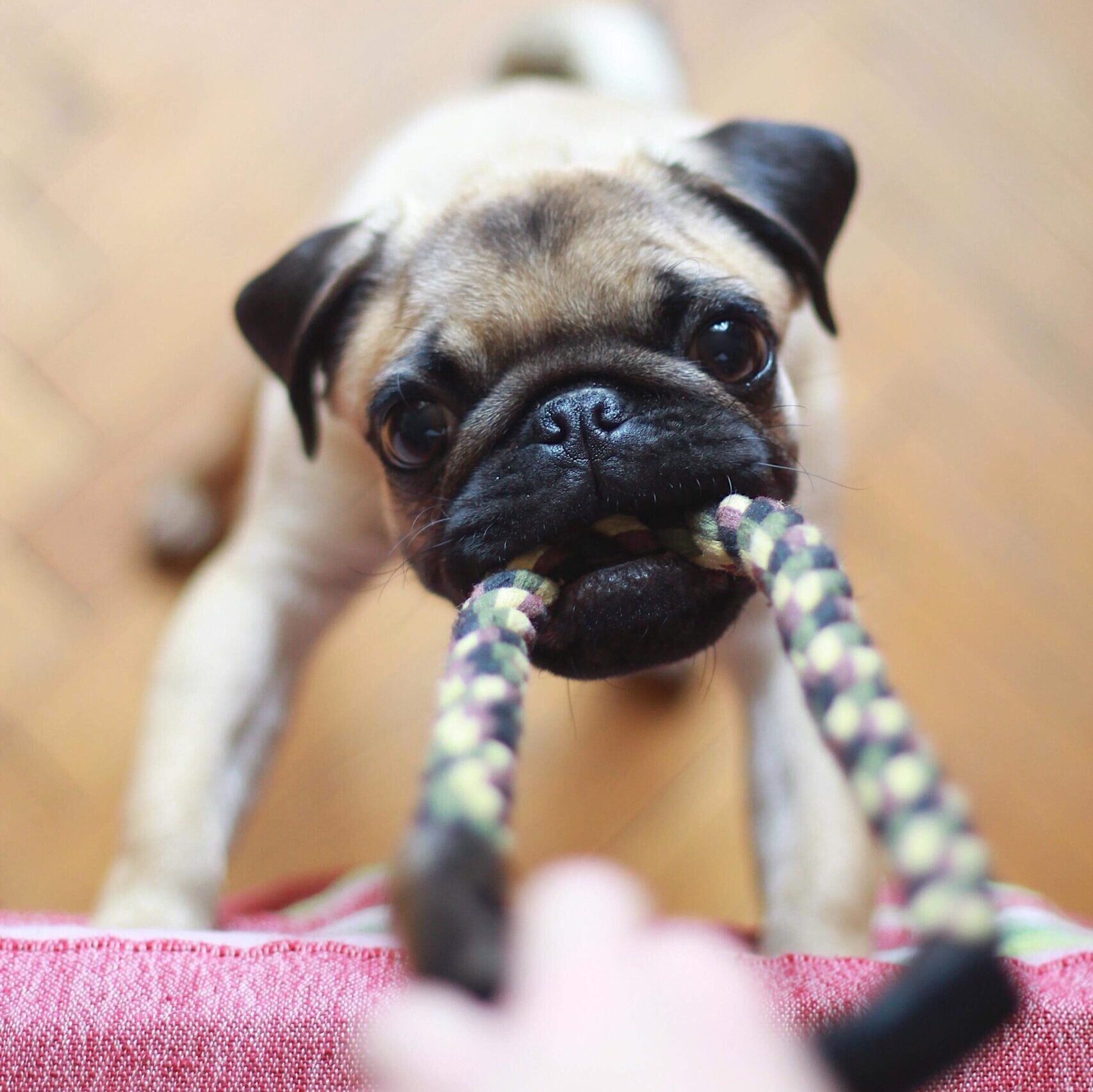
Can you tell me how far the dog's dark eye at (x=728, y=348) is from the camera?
1.60 metres

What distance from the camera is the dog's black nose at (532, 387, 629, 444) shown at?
141cm

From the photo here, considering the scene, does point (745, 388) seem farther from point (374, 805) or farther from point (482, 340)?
point (374, 805)

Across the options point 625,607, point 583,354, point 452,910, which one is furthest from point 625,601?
point 452,910

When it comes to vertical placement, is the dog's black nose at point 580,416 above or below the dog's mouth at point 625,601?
above

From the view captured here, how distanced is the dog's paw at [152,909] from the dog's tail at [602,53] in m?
2.19

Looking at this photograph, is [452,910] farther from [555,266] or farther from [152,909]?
[152,909]

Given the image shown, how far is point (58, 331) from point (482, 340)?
2.25m

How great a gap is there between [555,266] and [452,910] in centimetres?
123

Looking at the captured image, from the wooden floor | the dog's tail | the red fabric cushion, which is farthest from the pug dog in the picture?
the wooden floor

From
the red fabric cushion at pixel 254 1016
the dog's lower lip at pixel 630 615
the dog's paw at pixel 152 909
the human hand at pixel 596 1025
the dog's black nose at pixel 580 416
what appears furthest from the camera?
the dog's paw at pixel 152 909

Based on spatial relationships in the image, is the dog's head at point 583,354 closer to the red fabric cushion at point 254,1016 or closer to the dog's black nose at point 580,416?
the dog's black nose at point 580,416

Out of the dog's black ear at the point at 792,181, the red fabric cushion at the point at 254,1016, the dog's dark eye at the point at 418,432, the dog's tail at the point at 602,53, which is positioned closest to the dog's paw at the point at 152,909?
the red fabric cushion at the point at 254,1016

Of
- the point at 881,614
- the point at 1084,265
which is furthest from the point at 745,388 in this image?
the point at 1084,265

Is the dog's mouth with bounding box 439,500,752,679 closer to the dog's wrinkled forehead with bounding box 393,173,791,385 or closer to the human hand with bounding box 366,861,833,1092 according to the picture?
the dog's wrinkled forehead with bounding box 393,173,791,385
